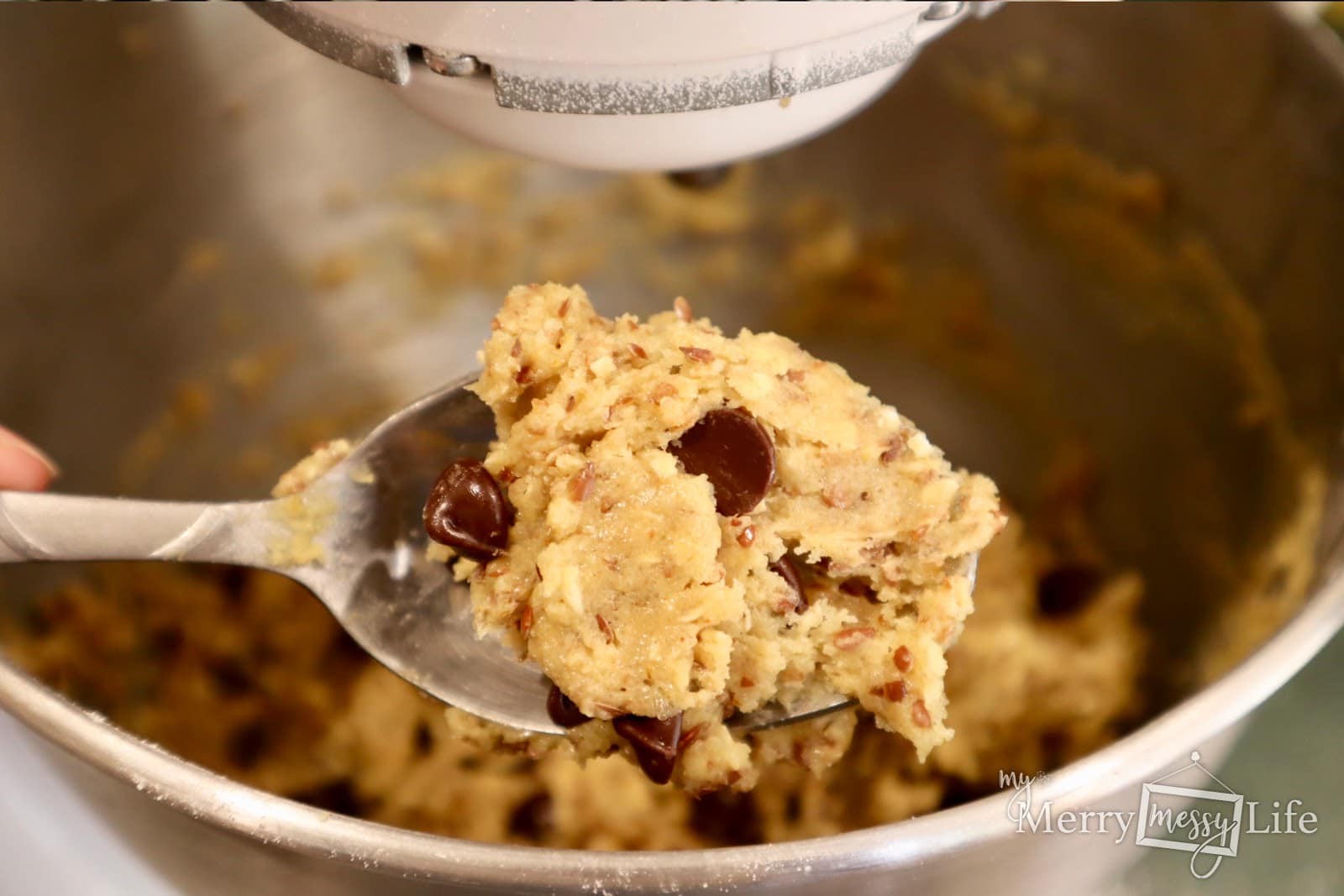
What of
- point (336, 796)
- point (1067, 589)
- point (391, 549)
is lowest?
point (336, 796)

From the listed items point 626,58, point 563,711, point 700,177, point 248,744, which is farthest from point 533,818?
point 626,58

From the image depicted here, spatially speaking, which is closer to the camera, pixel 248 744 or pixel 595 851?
pixel 595 851

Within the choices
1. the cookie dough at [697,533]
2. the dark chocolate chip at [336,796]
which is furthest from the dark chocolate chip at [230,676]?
the cookie dough at [697,533]

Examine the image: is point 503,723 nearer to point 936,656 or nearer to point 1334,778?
point 936,656

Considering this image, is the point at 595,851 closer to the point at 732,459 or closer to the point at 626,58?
the point at 732,459

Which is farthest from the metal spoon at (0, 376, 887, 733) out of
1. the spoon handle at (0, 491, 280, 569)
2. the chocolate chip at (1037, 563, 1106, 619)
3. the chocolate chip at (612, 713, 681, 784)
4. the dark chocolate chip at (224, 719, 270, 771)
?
the chocolate chip at (1037, 563, 1106, 619)

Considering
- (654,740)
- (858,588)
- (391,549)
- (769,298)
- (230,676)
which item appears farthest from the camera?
(769,298)

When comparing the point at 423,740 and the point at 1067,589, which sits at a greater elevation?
the point at 1067,589

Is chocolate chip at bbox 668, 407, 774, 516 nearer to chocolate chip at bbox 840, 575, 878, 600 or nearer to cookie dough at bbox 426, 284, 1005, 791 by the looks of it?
cookie dough at bbox 426, 284, 1005, 791
